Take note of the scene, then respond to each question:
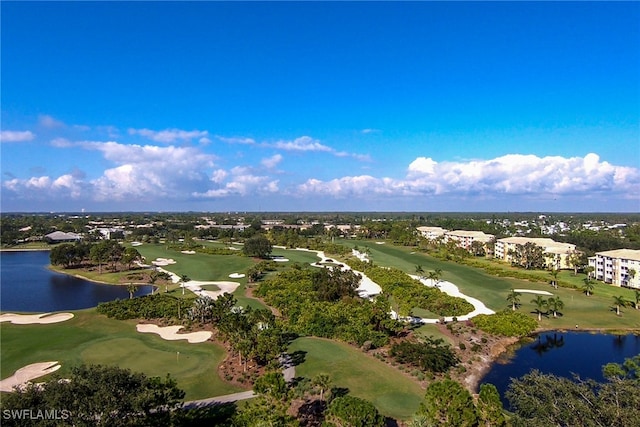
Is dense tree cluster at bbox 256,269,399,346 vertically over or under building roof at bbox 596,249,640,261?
under

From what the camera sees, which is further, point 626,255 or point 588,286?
point 626,255

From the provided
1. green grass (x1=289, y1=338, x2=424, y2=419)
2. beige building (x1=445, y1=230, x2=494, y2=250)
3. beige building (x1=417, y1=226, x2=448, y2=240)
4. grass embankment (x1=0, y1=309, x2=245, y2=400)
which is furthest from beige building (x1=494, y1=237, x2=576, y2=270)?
grass embankment (x1=0, y1=309, x2=245, y2=400)

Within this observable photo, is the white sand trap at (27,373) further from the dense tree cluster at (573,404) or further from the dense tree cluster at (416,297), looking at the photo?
the dense tree cluster at (416,297)

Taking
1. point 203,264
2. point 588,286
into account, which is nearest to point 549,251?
point 588,286

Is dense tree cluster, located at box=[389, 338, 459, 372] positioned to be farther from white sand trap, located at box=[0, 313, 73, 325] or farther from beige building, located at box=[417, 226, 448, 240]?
beige building, located at box=[417, 226, 448, 240]

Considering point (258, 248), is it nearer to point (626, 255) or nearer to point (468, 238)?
point (468, 238)

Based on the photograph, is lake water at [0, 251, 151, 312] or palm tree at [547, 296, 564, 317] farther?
lake water at [0, 251, 151, 312]
